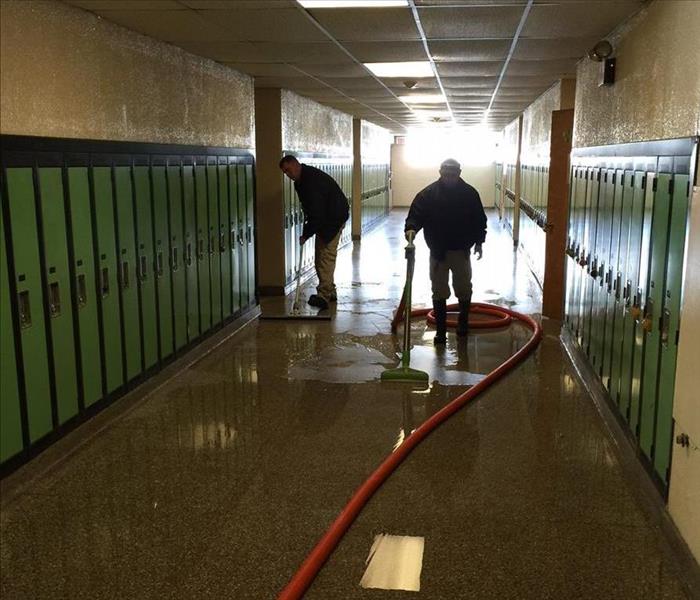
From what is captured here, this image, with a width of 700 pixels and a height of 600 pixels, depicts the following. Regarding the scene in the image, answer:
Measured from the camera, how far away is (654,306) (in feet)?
10.7

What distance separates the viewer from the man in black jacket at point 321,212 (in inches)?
284

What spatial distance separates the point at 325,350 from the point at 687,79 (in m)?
3.45

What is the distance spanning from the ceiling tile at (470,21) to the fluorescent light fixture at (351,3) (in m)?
0.19

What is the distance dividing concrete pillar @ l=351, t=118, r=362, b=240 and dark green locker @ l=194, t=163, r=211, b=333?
8479mm

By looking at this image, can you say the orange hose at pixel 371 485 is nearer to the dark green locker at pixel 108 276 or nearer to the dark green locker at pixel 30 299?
the dark green locker at pixel 30 299

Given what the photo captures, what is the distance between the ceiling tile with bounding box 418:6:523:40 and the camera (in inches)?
162

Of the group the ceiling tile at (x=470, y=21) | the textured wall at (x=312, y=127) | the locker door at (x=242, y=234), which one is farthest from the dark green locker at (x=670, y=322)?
the textured wall at (x=312, y=127)

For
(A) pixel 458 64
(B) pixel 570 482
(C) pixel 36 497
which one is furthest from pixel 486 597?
(A) pixel 458 64

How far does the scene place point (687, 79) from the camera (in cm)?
298

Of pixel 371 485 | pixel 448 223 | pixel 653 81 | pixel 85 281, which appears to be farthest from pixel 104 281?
pixel 653 81

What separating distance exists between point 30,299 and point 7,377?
1.25ft

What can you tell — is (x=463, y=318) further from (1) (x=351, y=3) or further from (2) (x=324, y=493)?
(2) (x=324, y=493)

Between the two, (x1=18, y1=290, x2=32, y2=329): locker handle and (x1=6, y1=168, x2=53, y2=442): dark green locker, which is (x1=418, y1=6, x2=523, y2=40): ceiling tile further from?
(x1=18, y1=290, x2=32, y2=329): locker handle

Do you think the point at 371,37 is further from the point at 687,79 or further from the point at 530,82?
the point at 530,82
